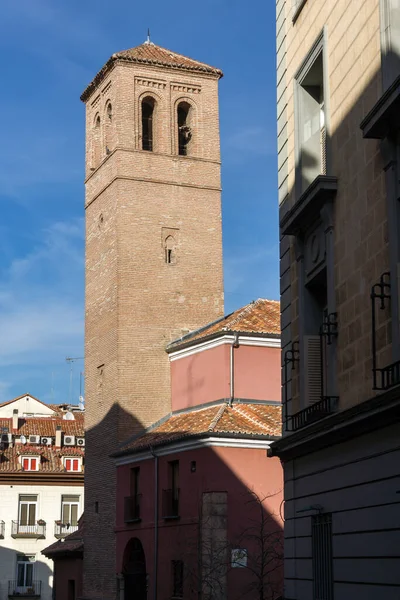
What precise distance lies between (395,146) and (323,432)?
11.6 feet

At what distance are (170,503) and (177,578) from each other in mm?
2084

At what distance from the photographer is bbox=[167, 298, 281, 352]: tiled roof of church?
108 ft

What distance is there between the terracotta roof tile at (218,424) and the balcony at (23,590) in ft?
66.5

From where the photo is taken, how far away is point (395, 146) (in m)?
11.6

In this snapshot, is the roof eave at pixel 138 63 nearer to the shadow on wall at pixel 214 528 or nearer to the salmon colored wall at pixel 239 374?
the salmon colored wall at pixel 239 374

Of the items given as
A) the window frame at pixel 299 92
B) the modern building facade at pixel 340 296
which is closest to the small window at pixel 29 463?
the modern building facade at pixel 340 296

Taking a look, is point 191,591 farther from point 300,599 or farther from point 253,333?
point 300,599

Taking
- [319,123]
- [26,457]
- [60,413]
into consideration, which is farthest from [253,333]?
[60,413]

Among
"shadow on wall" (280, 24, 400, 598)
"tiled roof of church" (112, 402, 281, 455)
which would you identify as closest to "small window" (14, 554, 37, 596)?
Result: "tiled roof of church" (112, 402, 281, 455)

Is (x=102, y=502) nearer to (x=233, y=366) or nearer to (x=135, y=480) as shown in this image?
(x=135, y=480)

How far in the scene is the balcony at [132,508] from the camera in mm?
32787

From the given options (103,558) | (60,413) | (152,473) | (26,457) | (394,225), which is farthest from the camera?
(60,413)

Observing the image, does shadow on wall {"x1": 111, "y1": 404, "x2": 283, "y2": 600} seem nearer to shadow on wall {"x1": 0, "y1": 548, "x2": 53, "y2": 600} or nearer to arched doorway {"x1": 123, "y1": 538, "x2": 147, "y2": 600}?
arched doorway {"x1": 123, "y1": 538, "x2": 147, "y2": 600}

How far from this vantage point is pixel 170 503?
30.8 metres
